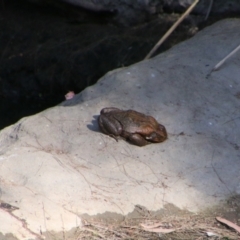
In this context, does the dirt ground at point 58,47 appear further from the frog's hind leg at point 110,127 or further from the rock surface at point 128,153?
the frog's hind leg at point 110,127

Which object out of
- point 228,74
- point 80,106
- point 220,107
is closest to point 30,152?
point 80,106

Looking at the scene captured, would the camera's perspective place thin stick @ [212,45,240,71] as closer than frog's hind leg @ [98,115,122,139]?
No

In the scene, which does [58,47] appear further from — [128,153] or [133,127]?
[128,153]

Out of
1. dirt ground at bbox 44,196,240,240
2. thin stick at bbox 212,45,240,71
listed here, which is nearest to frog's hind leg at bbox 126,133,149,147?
Answer: dirt ground at bbox 44,196,240,240

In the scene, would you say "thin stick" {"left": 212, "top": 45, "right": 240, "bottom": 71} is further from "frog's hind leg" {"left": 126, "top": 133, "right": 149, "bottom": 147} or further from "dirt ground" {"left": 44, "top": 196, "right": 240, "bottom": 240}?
"dirt ground" {"left": 44, "top": 196, "right": 240, "bottom": 240}

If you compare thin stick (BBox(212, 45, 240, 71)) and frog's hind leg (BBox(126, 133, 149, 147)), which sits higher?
thin stick (BBox(212, 45, 240, 71))

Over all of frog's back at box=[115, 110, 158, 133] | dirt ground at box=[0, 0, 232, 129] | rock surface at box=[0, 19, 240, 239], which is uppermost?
frog's back at box=[115, 110, 158, 133]

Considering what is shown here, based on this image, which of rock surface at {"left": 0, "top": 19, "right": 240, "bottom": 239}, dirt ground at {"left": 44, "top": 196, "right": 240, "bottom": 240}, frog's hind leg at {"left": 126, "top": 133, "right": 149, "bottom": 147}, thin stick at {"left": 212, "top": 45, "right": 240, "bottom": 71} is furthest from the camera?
thin stick at {"left": 212, "top": 45, "right": 240, "bottom": 71}

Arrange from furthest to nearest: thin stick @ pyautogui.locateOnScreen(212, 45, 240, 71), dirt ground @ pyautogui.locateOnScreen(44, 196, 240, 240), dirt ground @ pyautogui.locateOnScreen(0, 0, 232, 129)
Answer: dirt ground @ pyautogui.locateOnScreen(0, 0, 232, 129) → thin stick @ pyautogui.locateOnScreen(212, 45, 240, 71) → dirt ground @ pyautogui.locateOnScreen(44, 196, 240, 240)
